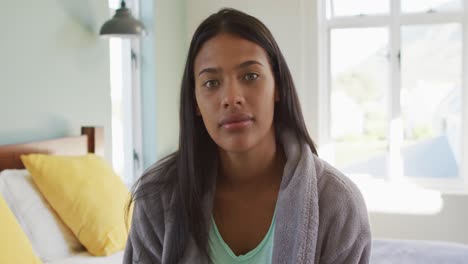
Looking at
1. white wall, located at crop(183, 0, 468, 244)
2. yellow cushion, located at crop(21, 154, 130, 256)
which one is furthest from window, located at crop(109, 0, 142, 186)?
Answer: yellow cushion, located at crop(21, 154, 130, 256)

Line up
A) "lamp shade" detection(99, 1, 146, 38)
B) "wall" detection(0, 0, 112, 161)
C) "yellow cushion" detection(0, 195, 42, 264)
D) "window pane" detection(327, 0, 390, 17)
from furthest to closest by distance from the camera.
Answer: "window pane" detection(327, 0, 390, 17) → "lamp shade" detection(99, 1, 146, 38) → "wall" detection(0, 0, 112, 161) → "yellow cushion" detection(0, 195, 42, 264)

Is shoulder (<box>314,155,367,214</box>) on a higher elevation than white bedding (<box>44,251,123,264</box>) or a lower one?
higher

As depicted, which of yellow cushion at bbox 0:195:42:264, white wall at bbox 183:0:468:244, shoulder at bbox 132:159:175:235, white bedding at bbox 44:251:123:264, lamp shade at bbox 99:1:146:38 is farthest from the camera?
white wall at bbox 183:0:468:244

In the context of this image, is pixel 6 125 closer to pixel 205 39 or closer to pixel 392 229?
pixel 205 39

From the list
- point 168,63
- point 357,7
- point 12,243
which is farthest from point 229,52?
point 357,7

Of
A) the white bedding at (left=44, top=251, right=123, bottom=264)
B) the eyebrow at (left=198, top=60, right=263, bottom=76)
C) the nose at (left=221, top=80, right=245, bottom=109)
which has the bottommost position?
the white bedding at (left=44, top=251, right=123, bottom=264)

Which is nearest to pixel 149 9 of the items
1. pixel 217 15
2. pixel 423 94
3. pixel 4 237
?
pixel 423 94

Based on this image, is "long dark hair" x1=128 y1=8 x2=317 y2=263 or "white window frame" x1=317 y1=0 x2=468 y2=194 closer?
"long dark hair" x1=128 y1=8 x2=317 y2=263

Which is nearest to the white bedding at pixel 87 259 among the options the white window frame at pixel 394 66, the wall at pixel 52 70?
the wall at pixel 52 70

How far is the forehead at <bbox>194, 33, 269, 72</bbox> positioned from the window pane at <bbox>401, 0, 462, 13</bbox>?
2.93 meters

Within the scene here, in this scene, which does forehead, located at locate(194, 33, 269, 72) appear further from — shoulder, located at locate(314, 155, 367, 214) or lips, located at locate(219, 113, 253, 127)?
shoulder, located at locate(314, 155, 367, 214)

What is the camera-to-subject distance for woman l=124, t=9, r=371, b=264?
1.12m

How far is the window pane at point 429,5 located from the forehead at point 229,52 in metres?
2.93

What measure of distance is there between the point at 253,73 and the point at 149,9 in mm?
2584
